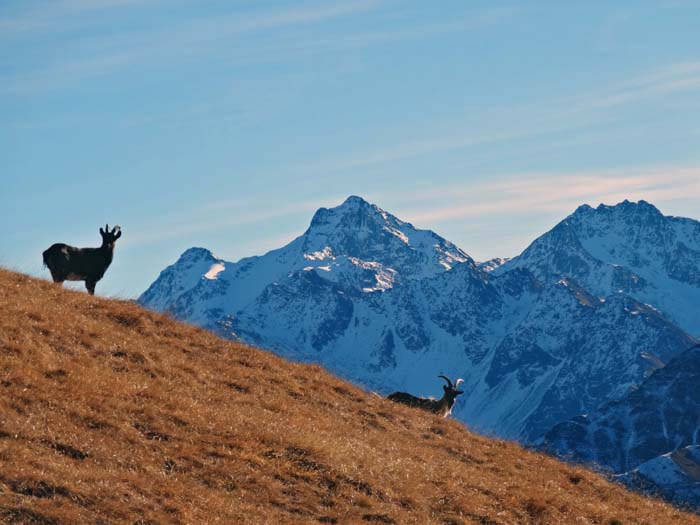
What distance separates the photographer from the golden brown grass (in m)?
18.3

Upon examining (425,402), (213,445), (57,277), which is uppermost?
(57,277)

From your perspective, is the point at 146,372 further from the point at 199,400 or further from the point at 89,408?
the point at 89,408

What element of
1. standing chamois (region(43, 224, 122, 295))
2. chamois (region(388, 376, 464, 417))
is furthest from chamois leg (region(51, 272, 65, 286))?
chamois (region(388, 376, 464, 417))

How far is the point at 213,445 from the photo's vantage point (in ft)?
69.8

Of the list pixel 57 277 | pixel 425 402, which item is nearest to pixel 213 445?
pixel 57 277

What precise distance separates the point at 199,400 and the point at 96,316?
5655 millimetres

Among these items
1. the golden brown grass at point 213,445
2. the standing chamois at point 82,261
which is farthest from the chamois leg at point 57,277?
the golden brown grass at point 213,445

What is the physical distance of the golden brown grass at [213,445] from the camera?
18.3 m

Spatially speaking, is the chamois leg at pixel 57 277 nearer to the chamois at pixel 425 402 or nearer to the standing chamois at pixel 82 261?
the standing chamois at pixel 82 261

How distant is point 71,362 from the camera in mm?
23422

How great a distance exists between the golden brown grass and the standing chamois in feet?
6.50

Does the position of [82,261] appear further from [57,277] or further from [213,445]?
[213,445]

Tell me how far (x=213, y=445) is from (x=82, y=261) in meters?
12.8

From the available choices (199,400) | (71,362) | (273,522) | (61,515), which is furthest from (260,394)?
(61,515)
